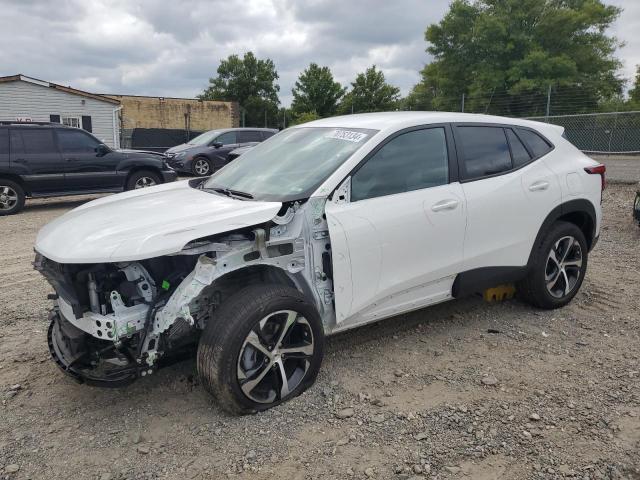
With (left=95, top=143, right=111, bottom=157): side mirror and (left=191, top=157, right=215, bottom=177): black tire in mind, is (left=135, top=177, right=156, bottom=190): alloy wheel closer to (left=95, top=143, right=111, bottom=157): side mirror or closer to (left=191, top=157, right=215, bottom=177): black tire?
(left=95, top=143, right=111, bottom=157): side mirror

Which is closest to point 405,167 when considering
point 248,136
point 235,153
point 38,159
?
point 38,159

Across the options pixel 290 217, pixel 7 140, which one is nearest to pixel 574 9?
pixel 7 140

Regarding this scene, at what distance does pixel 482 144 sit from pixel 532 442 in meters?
2.21

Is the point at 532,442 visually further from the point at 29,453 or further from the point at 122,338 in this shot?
the point at 29,453

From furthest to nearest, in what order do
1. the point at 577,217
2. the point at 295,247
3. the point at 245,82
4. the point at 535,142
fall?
the point at 245,82, the point at 577,217, the point at 535,142, the point at 295,247

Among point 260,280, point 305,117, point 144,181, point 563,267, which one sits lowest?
point 563,267

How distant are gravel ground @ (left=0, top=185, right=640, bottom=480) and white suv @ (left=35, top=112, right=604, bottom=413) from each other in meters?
0.32

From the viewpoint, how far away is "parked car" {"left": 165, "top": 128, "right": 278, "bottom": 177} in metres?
14.5

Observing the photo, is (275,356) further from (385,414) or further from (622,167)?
(622,167)

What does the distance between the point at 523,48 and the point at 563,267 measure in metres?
34.7

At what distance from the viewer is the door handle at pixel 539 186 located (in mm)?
4059

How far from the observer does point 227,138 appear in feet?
50.5

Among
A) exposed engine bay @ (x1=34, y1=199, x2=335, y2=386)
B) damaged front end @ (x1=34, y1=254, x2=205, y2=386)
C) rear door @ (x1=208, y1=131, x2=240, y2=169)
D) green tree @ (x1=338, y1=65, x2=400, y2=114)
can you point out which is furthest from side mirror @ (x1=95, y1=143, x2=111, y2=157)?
green tree @ (x1=338, y1=65, x2=400, y2=114)

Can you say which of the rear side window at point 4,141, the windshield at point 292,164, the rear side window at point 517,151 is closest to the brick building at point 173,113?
the rear side window at point 4,141
